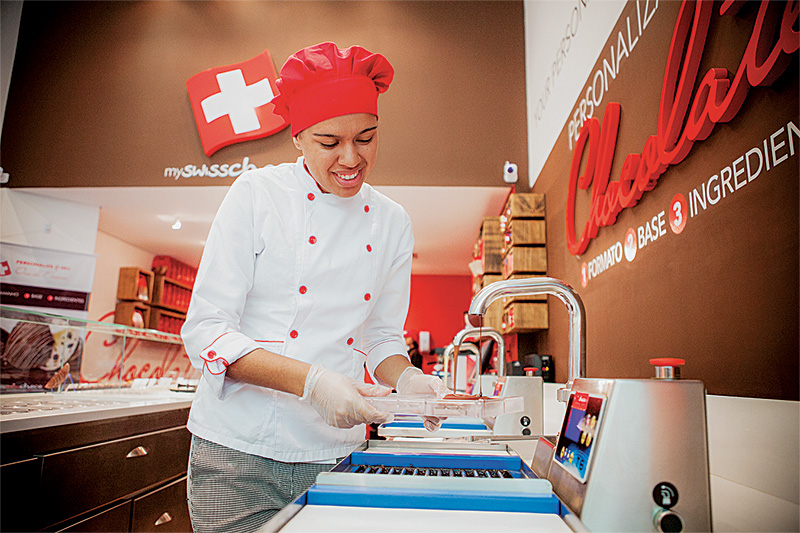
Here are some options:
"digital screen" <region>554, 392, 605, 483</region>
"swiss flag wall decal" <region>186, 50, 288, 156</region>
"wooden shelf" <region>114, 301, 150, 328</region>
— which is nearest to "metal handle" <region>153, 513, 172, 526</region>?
"digital screen" <region>554, 392, 605, 483</region>

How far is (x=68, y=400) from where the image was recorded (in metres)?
2.49

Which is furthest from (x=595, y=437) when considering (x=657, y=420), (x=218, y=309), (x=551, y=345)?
(x=551, y=345)

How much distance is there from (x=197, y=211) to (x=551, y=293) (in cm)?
529

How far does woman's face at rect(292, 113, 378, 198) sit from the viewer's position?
1231 millimetres

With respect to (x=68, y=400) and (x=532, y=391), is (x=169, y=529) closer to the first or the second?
(x=68, y=400)

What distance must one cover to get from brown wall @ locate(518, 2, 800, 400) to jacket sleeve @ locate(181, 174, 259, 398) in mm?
1178

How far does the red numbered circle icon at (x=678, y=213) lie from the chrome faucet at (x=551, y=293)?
0.88m

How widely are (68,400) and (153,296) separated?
5.43 m

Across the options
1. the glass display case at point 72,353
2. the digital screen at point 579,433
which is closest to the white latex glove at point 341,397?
the digital screen at point 579,433

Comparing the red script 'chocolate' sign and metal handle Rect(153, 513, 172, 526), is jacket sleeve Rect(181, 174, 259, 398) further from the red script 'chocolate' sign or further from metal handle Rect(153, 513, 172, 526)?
metal handle Rect(153, 513, 172, 526)

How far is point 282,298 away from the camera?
1.24 meters

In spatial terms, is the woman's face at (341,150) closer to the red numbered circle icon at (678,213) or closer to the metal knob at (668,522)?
the metal knob at (668,522)

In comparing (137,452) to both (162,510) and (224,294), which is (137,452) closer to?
(162,510)

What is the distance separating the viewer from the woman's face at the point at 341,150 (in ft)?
4.04
